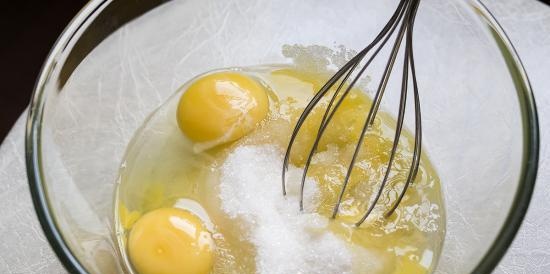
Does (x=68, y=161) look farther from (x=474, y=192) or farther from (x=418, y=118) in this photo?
(x=474, y=192)

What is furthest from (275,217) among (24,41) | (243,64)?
(24,41)

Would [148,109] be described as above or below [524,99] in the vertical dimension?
below

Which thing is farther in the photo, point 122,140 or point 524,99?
point 122,140

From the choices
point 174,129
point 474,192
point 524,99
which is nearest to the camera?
point 524,99

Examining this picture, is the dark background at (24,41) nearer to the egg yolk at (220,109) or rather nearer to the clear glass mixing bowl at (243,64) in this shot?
the clear glass mixing bowl at (243,64)

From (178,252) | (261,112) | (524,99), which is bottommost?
(178,252)

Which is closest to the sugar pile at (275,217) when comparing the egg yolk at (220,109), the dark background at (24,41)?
the egg yolk at (220,109)

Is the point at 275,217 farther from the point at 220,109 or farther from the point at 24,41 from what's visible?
the point at 24,41

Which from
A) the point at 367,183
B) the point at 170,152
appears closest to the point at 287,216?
the point at 367,183
